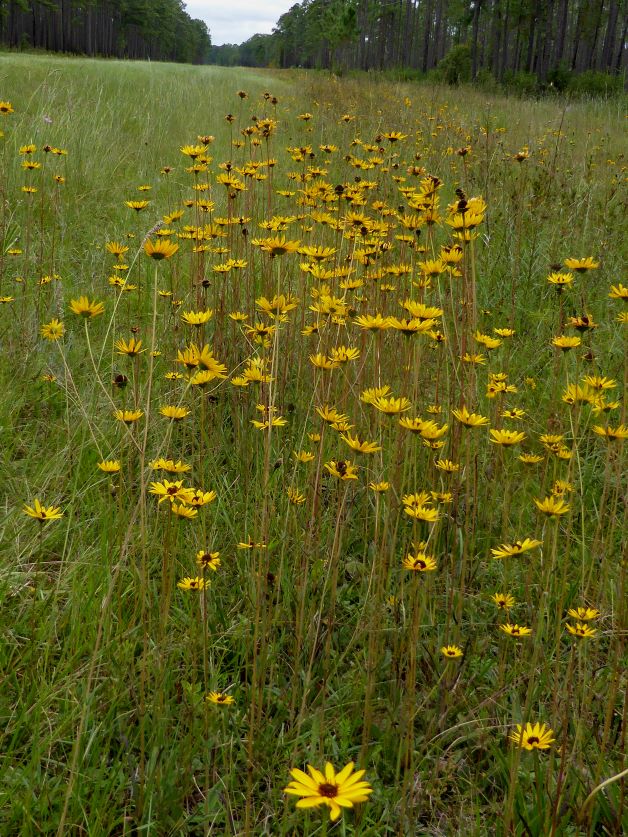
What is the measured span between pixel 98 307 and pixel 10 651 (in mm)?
642

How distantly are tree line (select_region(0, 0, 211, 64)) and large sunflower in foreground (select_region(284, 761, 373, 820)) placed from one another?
112 ft

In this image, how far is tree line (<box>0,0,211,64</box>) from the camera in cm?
3712

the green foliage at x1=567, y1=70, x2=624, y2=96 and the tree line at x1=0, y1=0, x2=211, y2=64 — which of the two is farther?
the tree line at x1=0, y1=0, x2=211, y2=64

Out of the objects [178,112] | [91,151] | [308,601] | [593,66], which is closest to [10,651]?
[308,601]

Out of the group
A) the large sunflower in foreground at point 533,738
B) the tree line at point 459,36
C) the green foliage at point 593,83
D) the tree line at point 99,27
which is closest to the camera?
the large sunflower in foreground at point 533,738

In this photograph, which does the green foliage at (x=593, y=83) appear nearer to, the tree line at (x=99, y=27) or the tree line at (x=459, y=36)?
the tree line at (x=459, y=36)

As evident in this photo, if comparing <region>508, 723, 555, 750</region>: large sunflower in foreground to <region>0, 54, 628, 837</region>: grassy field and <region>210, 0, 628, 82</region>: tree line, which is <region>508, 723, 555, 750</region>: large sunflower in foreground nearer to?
<region>0, 54, 628, 837</region>: grassy field

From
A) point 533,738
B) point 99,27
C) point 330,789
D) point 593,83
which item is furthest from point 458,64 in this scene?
point 99,27

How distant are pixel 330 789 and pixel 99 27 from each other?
2321 inches

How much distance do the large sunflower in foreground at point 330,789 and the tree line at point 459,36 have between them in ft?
75.9

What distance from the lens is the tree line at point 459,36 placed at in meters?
26.5

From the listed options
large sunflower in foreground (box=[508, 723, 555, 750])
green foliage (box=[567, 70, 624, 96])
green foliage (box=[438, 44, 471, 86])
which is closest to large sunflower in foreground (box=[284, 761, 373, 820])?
large sunflower in foreground (box=[508, 723, 555, 750])

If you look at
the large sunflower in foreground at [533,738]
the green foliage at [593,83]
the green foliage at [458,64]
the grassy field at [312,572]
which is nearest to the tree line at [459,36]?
the green foliage at [458,64]

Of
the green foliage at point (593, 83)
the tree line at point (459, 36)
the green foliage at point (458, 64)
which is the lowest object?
the green foliage at point (593, 83)
